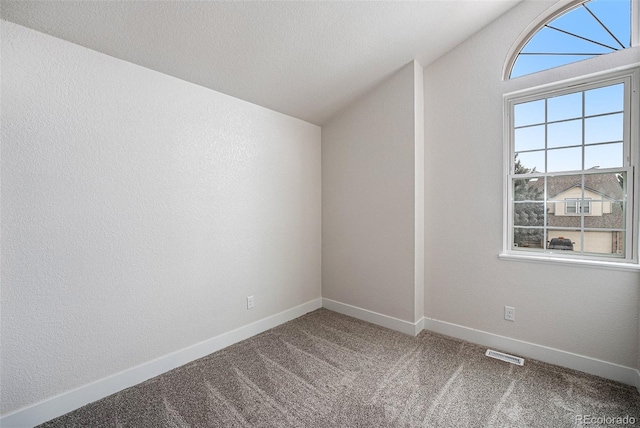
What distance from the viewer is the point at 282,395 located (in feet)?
6.07

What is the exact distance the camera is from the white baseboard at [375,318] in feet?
8.84

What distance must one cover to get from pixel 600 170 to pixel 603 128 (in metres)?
0.31

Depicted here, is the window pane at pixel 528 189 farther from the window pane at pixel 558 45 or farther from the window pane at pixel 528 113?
the window pane at pixel 558 45

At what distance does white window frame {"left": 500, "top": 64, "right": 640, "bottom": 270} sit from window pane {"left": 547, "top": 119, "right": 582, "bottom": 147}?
23cm

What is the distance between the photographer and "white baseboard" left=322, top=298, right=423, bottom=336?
2695 millimetres

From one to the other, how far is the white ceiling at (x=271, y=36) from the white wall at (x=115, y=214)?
0.15m

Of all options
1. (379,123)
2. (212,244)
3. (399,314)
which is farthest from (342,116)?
(399,314)

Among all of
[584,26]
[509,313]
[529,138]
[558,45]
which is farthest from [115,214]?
[584,26]

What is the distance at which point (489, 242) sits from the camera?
2.45 m

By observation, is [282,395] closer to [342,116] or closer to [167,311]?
[167,311]

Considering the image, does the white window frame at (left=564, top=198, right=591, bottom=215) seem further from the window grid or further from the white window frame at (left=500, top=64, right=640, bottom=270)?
the white window frame at (left=500, top=64, right=640, bottom=270)

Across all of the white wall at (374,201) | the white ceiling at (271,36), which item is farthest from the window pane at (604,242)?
the white ceiling at (271,36)

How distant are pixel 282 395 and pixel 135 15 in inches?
99.2

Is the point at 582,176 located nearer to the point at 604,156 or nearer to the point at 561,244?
the point at 604,156
